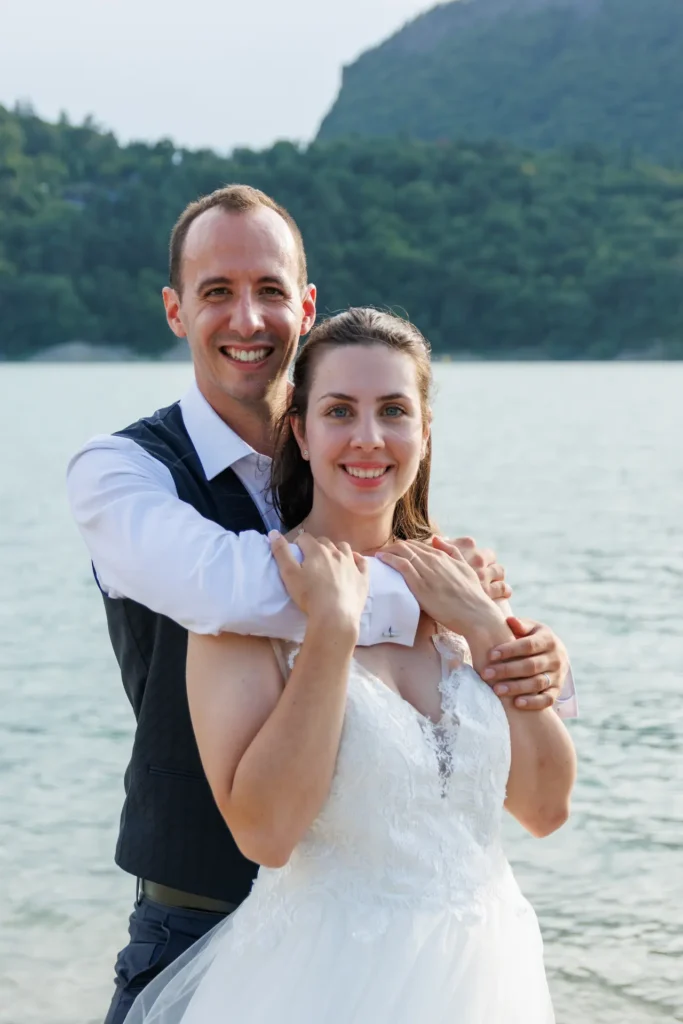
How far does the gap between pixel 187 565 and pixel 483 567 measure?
55cm

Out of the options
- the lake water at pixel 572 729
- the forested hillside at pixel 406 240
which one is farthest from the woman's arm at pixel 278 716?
the forested hillside at pixel 406 240

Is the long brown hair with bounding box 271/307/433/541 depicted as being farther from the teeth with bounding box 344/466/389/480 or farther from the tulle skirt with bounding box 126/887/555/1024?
the tulle skirt with bounding box 126/887/555/1024

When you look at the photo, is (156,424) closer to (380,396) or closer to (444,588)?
(380,396)

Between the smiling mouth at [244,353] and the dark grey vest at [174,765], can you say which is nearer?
the dark grey vest at [174,765]

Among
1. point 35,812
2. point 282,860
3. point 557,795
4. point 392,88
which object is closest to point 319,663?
point 282,860

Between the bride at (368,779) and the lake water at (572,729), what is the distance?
1.28m

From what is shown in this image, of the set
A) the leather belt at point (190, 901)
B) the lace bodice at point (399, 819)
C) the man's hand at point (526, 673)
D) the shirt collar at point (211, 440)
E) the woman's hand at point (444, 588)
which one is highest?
the shirt collar at point (211, 440)

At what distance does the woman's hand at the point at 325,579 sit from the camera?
2133 millimetres

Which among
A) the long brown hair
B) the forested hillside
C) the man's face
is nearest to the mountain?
the forested hillside

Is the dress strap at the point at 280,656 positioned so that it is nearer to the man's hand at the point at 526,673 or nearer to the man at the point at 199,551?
the man at the point at 199,551

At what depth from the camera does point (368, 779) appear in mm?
2150

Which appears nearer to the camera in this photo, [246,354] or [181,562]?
[181,562]

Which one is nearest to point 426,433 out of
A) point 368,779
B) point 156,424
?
point 156,424

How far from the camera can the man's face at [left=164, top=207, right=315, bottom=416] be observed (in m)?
2.84
